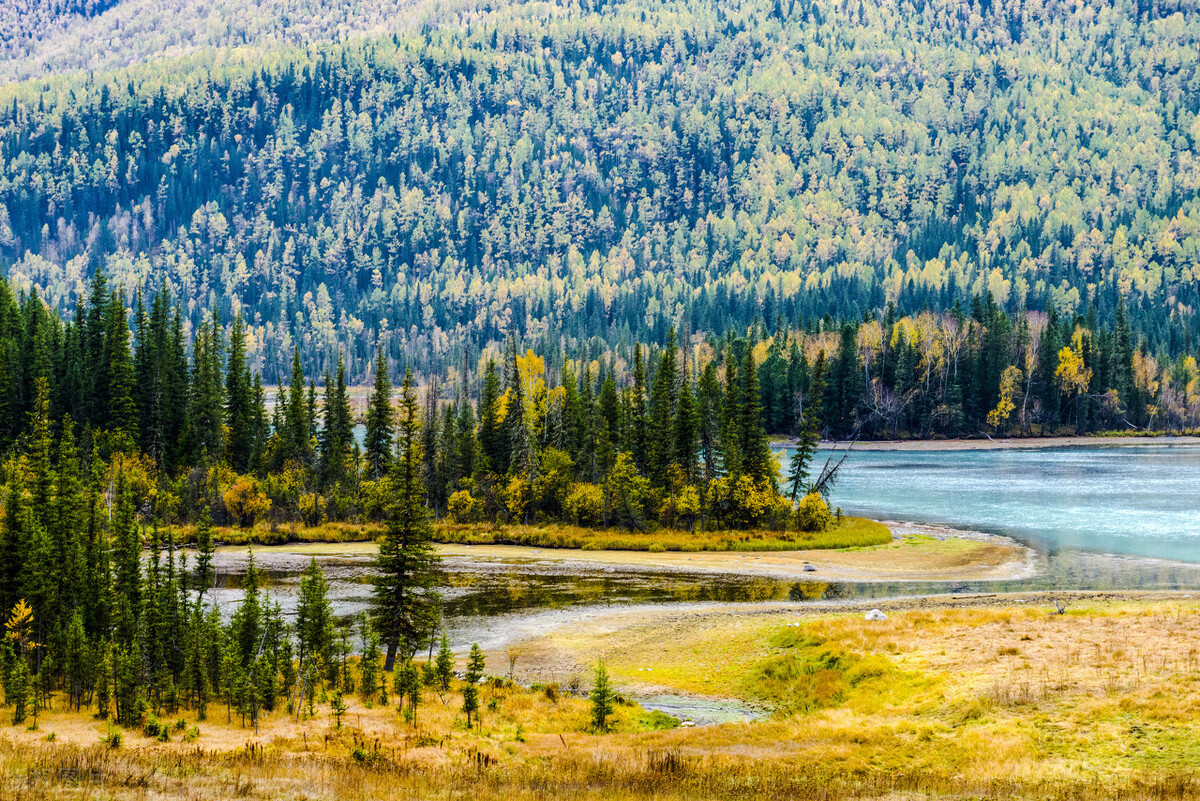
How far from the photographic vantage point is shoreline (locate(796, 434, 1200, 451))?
527 ft

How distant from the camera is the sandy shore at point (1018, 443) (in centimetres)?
16125

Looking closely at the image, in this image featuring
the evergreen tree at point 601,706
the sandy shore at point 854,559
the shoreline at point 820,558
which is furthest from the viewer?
the shoreline at point 820,558

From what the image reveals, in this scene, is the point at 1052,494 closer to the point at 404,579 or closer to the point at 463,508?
the point at 463,508

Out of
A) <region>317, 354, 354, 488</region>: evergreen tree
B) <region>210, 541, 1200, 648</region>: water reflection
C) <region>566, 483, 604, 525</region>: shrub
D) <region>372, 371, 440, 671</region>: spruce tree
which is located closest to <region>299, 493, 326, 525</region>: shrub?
<region>317, 354, 354, 488</region>: evergreen tree

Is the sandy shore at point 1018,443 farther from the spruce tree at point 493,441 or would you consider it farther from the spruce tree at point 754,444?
the spruce tree at point 493,441

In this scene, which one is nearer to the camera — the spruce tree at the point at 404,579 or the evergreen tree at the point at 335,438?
the spruce tree at the point at 404,579

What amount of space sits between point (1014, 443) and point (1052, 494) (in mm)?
Answer: 69498

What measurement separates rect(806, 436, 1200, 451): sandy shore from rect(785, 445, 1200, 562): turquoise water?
6547 mm

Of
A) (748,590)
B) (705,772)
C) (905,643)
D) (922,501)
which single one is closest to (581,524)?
(748,590)

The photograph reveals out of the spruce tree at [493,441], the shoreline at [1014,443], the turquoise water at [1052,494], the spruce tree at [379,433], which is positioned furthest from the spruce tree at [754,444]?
the shoreline at [1014,443]

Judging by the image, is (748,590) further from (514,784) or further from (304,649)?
(514,784)

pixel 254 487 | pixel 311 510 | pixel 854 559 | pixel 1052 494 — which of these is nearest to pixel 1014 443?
pixel 1052 494

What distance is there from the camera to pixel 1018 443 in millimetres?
164250

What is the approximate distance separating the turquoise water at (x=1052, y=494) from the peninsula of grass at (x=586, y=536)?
12966 mm
